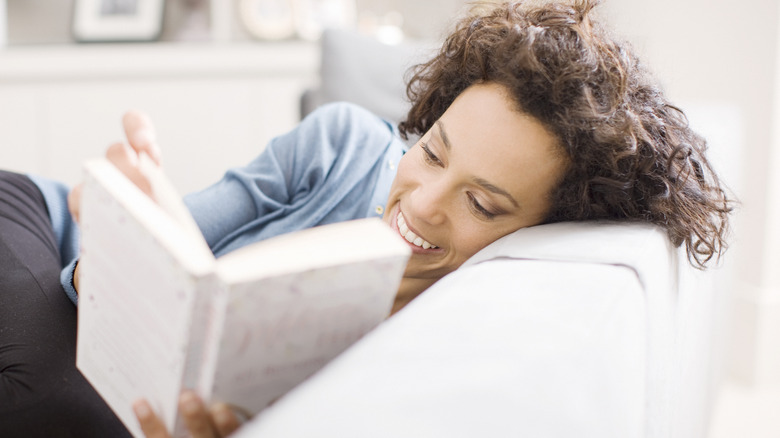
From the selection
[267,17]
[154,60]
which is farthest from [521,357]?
[267,17]

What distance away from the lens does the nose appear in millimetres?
892

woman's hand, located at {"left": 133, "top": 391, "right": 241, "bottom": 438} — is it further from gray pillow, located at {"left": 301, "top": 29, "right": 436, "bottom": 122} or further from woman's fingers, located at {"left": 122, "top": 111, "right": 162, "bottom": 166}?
gray pillow, located at {"left": 301, "top": 29, "right": 436, "bottom": 122}

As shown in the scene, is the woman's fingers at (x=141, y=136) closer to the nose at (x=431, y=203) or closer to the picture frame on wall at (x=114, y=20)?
the nose at (x=431, y=203)

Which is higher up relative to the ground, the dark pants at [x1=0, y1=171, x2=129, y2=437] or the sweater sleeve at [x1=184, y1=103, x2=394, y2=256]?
the sweater sleeve at [x1=184, y1=103, x2=394, y2=256]

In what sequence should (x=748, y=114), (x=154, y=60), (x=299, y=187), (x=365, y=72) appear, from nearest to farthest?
(x=299, y=187) < (x=365, y=72) < (x=748, y=114) < (x=154, y=60)

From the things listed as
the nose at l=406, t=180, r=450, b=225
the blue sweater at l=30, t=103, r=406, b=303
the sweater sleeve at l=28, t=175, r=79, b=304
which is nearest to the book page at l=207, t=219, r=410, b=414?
the nose at l=406, t=180, r=450, b=225

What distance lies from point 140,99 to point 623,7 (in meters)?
1.89

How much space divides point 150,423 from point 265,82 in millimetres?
2605

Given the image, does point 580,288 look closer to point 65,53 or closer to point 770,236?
point 770,236

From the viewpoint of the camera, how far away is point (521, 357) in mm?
473

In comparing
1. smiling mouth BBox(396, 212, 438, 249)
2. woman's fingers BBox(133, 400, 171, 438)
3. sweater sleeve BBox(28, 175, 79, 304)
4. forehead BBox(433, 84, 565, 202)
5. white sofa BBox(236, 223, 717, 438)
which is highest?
forehead BBox(433, 84, 565, 202)

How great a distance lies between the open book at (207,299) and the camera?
435 mm

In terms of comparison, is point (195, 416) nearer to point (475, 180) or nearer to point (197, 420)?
point (197, 420)

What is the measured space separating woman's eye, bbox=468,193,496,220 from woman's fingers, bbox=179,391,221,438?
483mm
